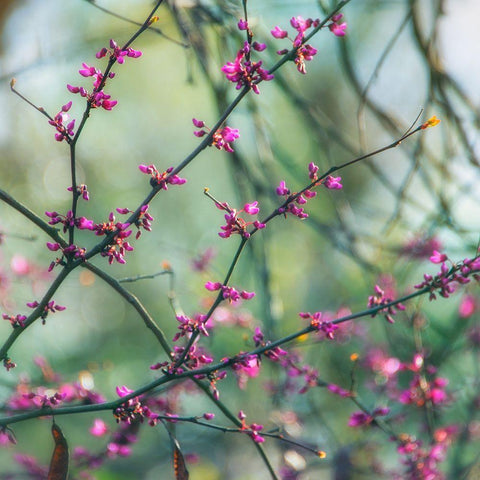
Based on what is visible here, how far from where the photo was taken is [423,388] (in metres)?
2.15

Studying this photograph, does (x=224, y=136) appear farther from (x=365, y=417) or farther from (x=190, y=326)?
(x=365, y=417)

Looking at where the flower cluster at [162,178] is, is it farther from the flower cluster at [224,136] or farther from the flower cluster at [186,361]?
the flower cluster at [186,361]

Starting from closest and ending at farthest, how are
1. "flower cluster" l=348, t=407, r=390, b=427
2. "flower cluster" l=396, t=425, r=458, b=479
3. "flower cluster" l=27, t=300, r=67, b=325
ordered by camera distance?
1. "flower cluster" l=27, t=300, r=67, b=325
2. "flower cluster" l=348, t=407, r=390, b=427
3. "flower cluster" l=396, t=425, r=458, b=479

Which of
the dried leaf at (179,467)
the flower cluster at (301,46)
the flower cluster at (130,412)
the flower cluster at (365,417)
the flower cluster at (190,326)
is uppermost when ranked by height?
the flower cluster at (301,46)

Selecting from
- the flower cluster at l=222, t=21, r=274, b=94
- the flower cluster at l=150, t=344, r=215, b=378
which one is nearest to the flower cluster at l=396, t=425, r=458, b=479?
the flower cluster at l=150, t=344, r=215, b=378

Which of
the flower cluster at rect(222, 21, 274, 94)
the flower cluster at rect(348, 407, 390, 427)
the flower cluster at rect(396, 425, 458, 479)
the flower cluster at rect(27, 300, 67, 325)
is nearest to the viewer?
the flower cluster at rect(222, 21, 274, 94)

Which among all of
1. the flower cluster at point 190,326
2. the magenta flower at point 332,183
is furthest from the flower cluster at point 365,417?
the magenta flower at point 332,183

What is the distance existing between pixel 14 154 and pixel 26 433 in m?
3.47

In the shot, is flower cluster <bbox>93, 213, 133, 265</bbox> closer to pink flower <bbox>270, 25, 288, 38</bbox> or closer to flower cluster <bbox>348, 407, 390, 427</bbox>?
pink flower <bbox>270, 25, 288, 38</bbox>

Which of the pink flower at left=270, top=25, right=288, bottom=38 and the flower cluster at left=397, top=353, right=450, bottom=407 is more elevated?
the pink flower at left=270, top=25, right=288, bottom=38

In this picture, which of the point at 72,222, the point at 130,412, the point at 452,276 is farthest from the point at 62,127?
the point at 452,276

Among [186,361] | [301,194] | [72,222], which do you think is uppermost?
[72,222]

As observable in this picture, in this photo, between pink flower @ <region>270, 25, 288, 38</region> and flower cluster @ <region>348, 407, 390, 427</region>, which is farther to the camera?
flower cluster @ <region>348, 407, 390, 427</region>

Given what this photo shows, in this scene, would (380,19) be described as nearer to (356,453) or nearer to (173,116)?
(173,116)
